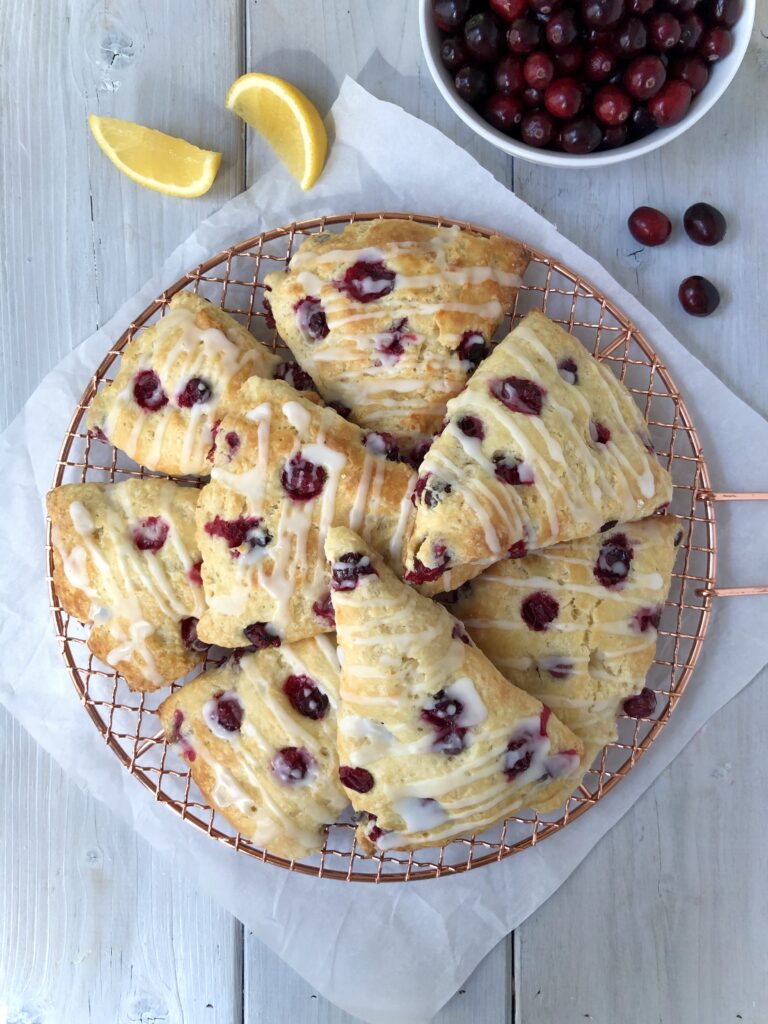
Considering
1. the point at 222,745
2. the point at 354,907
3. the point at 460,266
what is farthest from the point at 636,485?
the point at 354,907

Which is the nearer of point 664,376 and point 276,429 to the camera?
point 276,429

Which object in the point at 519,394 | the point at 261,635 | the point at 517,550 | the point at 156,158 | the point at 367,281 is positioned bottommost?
the point at 261,635

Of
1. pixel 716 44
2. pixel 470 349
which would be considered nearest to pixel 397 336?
pixel 470 349

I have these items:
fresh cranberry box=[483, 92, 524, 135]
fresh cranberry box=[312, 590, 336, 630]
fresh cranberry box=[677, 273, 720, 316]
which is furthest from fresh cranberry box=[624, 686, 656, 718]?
fresh cranberry box=[483, 92, 524, 135]

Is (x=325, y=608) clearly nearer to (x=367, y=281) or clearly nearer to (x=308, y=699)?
(x=308, y=699)

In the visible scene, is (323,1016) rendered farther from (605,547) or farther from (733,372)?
(733,372)

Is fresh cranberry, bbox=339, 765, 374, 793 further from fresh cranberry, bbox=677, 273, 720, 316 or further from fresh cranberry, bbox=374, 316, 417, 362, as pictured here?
fresh cranberry, bbox=677, 273, 720, 316
